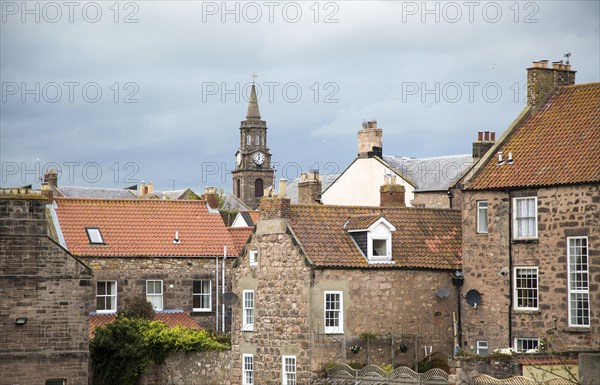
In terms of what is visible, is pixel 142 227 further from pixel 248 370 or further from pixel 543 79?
pixel 543 79

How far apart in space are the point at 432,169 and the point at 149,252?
24037mm

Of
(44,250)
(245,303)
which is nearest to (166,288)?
(245,303)

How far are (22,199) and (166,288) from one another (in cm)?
1327

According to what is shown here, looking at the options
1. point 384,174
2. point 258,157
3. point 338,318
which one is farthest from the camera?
point 258,157

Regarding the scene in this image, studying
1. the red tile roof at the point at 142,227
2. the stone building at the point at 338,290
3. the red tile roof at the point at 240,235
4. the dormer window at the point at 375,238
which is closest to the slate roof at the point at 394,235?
the stone building at the point at 338,290

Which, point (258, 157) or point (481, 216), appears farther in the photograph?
point (258, 157)

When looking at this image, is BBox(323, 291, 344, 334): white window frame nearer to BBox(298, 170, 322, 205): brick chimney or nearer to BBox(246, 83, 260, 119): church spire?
BBox(298, 170, 322, 205): brick chimney

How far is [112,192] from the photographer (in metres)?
108

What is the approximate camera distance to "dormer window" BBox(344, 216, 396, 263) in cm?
4522

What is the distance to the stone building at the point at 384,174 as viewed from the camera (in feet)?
235

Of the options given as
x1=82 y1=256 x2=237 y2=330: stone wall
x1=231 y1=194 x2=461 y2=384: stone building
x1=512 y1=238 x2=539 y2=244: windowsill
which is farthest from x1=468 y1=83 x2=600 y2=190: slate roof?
x1=82 y1=256 x2=237 y2=330: stone wall

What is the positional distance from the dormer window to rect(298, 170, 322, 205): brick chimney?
42.5 feet

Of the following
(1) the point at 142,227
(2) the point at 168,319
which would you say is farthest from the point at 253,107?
(2) the point at 168,319

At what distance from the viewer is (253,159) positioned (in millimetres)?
153875
